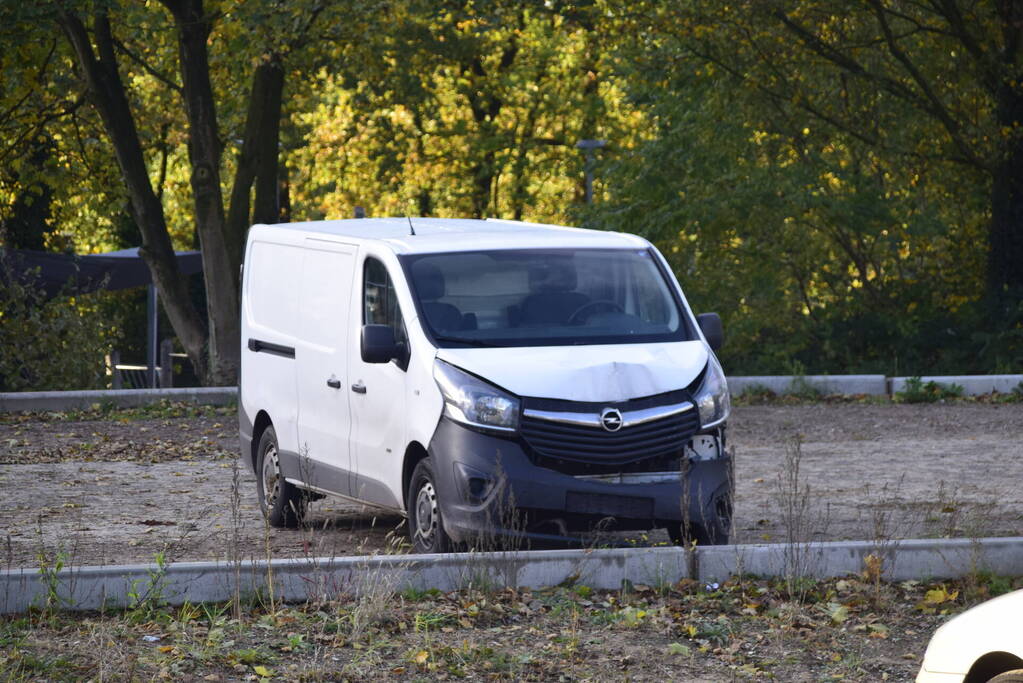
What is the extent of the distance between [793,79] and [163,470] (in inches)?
450

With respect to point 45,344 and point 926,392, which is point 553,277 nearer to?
point 926,392

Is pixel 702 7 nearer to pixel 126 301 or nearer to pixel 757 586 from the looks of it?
pixel 757 586

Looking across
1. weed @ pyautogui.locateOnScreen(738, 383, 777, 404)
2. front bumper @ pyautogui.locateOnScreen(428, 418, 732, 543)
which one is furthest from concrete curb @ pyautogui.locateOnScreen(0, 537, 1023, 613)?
weed @ pyautogui.locateOnScreen(738, 383, 777, 404)

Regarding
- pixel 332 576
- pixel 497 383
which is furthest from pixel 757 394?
pixel 332 576

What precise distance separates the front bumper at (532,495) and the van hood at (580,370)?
1.14 ft

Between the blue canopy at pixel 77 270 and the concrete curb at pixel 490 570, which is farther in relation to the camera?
the blue canopy at pixel 77 270

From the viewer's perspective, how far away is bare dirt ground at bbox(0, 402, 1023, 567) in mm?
9914

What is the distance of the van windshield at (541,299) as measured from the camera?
9328mm

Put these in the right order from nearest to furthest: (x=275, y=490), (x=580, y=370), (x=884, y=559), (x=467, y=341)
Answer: (x=884, y=559)
(x=580, y=370)
(x=467, y=341)
(x=275, y=490)

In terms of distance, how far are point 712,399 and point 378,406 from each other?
6.44 ft

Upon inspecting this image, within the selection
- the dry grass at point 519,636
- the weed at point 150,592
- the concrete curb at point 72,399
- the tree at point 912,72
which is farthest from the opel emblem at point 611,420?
the tree at point 912,72

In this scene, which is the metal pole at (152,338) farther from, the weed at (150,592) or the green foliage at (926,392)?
the weed at (150,592)

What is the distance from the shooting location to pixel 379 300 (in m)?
9.77

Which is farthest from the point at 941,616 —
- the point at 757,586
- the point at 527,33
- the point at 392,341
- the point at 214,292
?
the point at 527,33
